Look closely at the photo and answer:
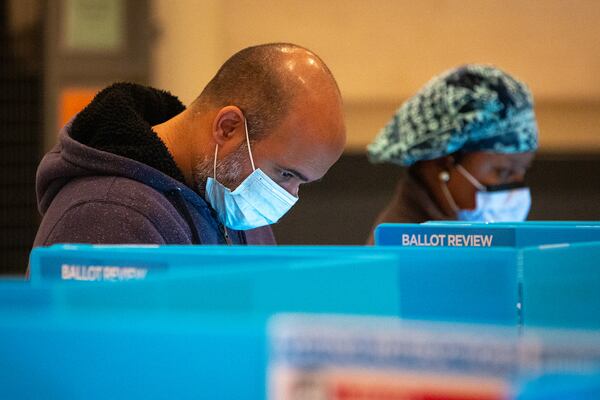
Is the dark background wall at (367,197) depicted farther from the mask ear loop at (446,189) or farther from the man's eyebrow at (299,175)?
the man's eyebrow at (299,175)

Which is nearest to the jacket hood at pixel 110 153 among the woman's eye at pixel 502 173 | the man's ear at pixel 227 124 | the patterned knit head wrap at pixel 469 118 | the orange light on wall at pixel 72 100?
the man's ear at pixel 227 124

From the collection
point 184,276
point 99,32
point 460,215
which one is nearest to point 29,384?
point 184,276

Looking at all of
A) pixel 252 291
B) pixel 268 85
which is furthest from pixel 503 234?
pixel 268 85

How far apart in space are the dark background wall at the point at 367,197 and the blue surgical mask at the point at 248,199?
84.0 inches

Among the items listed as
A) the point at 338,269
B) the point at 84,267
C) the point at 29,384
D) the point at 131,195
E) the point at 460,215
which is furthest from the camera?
the point at 460,215

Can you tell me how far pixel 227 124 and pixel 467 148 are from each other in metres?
1.11

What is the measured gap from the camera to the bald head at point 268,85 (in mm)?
1975

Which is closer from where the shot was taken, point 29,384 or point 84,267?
point 29,384

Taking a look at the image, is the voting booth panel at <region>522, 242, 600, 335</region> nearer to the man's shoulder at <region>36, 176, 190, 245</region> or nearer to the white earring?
the man's shoulder at <region>36, 176, 190, 245</region>

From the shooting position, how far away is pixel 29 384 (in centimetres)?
64

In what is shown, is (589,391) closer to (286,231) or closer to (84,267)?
(84,267)

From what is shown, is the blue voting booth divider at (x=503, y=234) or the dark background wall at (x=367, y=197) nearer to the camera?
the blue voting booth divider at (x=503, y=234)

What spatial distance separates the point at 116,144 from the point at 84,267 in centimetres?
94

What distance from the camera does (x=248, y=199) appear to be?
1.99 metres
